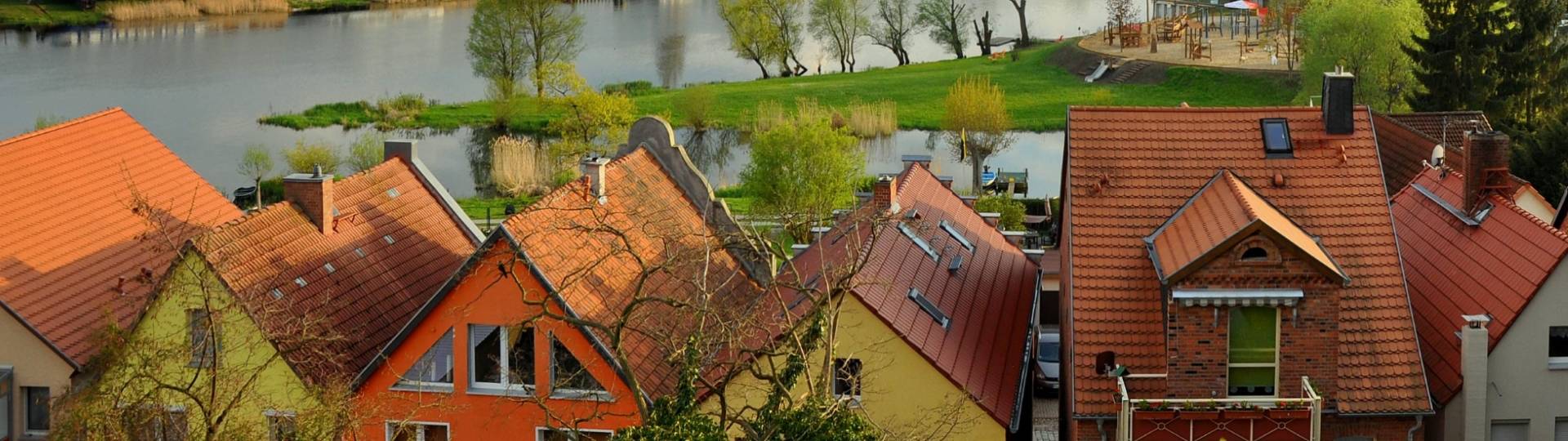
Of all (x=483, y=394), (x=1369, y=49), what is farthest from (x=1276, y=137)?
(x=1369, y=49)

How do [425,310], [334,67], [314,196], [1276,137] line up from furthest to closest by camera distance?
[334,67] < [314,196] < [1276,137] < [425,310]

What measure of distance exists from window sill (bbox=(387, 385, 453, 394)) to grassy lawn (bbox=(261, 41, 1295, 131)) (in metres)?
48.8

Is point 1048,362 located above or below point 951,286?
below

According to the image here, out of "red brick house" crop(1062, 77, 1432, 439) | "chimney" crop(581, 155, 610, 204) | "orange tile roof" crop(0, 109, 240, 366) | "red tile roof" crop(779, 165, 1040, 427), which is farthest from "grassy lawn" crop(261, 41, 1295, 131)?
"chimney" crop(581, 155, 610, 204)

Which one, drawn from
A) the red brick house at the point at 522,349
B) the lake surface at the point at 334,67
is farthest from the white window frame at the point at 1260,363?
the lake surface at the point at 334,67

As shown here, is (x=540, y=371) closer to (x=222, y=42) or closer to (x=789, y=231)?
(x=789, y=231)

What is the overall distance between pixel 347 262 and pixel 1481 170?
18.0 m

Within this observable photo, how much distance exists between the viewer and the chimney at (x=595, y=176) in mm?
31453

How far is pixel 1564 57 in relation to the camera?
5456 centimetres

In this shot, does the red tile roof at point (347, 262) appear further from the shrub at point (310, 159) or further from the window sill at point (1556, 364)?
the shrub at point (310, 159)

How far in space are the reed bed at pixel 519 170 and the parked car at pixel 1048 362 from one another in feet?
101

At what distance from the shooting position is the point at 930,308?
29109mm

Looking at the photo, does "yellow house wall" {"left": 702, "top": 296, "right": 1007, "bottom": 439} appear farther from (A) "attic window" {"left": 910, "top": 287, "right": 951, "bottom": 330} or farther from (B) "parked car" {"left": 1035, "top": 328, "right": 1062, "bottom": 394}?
(B) "parked car" {"left": 1035, "top": 328, "right": 1062, "bottom": 394}

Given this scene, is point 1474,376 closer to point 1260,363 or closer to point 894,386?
point 1260,363
